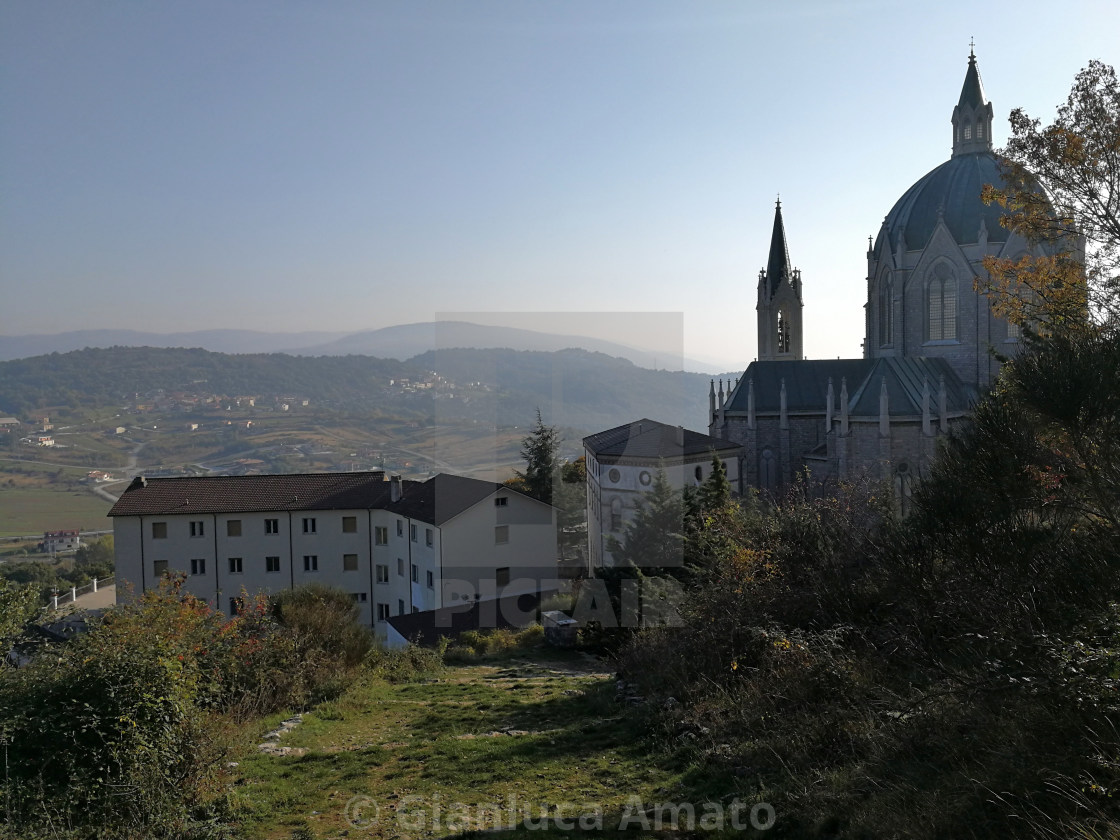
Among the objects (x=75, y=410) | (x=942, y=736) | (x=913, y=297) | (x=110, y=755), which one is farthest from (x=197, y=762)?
(x=75, y=410)

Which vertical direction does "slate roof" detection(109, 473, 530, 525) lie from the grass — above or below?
below

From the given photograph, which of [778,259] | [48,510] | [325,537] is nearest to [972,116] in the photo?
[778,259]

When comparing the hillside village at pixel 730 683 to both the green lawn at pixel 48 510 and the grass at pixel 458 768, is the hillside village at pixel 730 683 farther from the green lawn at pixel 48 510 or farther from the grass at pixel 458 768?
the green lawn at pixel 48 510

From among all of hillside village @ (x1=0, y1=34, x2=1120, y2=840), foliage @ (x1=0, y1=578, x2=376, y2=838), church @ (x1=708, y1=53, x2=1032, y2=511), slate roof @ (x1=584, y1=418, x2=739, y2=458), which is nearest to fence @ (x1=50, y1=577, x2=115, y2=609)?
hillside village @ (x1=0, y1=34, x2=1120, y2=840)

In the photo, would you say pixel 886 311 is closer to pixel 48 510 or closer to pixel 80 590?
pixel 80 590

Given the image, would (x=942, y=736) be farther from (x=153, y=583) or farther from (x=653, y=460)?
(x=153, y=583)

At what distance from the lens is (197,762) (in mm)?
7480

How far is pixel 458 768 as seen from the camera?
809cm

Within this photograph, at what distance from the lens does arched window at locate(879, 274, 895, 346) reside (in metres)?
37.5

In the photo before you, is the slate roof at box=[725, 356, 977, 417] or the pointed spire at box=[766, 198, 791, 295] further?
the pointed spire at box=[766, 198, 791, 295]

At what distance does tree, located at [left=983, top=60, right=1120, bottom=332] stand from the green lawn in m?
76.9

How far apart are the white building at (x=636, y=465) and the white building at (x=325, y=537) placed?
2908 mm

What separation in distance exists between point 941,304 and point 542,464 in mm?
22037

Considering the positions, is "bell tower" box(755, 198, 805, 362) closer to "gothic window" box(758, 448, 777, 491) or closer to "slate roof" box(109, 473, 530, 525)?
"gothic window" box(758, 448, 777, 491)
